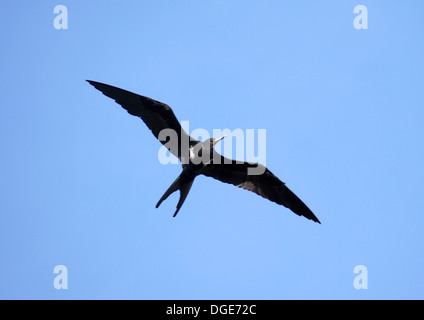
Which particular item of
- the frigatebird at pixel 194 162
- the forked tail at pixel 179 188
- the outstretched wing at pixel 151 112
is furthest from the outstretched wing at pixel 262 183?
the outstretched wing at pixel 151 112

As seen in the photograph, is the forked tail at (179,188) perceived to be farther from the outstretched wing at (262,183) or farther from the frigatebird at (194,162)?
the outstretched wing at (262,183)

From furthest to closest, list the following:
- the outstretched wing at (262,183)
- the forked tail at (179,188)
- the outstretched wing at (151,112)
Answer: the outstretched wing at (262,183), the outstretched wing at (151,112), the forked tail at (179,188)

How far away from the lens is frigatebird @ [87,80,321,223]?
10953 millimetres

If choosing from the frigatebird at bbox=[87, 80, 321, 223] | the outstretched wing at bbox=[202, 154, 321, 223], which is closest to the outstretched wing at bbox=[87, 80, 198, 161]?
the frigatebird at bbox=[87, 80, 321, 223]

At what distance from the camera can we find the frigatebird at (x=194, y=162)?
11.0 m

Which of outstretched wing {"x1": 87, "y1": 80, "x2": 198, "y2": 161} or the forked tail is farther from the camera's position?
outstretched wing {"x1": 87, "y1": 80, "x2": 198, "y2": 161}

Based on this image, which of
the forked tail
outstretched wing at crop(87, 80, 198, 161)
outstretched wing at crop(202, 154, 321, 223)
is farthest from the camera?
outstretched wing at crop(202, 154, 321, 223)

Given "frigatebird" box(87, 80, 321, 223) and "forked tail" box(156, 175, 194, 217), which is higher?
"frigatebird" box(87, 80, 321, 223)

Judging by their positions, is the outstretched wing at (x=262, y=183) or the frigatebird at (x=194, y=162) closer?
the frigatebird at (x=194, y=162)

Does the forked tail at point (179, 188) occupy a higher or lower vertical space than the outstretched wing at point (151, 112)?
lower

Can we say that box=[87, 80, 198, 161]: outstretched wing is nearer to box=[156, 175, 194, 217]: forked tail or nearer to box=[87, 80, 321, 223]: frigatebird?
box=[87, 80, 321, 223]: frigatebird
